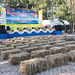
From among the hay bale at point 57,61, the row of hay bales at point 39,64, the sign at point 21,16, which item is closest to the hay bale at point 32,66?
the row of hay bales at point 39,64

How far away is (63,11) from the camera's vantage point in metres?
33.4

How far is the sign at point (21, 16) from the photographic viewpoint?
2702 cm

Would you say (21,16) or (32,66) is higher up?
(21,16)

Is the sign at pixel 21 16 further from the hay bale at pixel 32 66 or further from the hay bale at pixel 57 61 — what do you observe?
the hay bale at pixel 32 66

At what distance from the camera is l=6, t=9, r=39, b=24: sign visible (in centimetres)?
2702

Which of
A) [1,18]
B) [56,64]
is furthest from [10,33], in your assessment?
[56,64]

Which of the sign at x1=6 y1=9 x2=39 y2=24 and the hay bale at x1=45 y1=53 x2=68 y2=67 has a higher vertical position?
the sign at x1=6 y1=9 x2=39 y2=24

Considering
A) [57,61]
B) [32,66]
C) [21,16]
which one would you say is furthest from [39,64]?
[21,16]

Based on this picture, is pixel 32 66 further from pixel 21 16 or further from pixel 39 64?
pixel 21 16

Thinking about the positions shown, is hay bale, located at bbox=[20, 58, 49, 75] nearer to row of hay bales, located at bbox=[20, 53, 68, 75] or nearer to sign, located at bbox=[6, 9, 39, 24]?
row of hay bales, located at bbox=[20, 53, 68, 75]

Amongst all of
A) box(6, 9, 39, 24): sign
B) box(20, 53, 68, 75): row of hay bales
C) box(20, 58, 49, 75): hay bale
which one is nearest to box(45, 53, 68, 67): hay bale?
box(20, 53, 68, 75): row of hay bales

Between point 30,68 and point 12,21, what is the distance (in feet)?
82.9

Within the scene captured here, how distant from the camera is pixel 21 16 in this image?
28391mm

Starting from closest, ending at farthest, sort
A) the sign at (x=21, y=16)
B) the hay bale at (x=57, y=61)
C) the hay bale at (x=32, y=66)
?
the hay bale at (x=32, y=66) → the hay bale at (x=57, y=61) → the sign at (x=21, y=16)
